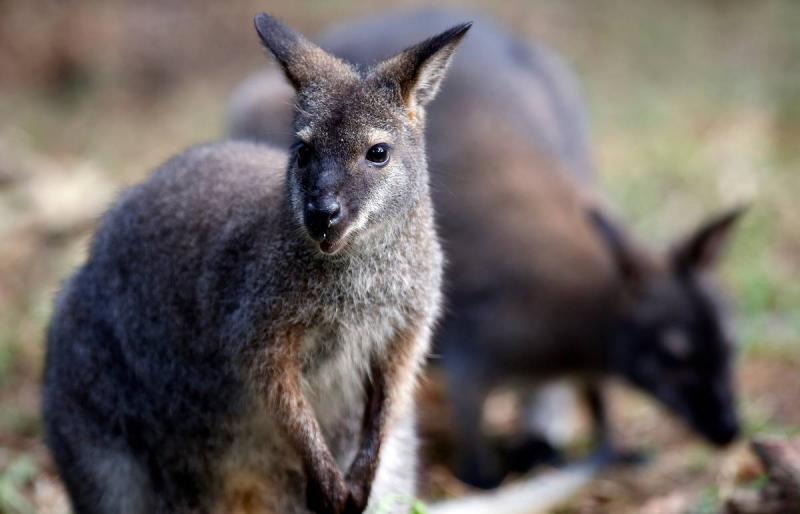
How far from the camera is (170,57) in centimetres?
1130

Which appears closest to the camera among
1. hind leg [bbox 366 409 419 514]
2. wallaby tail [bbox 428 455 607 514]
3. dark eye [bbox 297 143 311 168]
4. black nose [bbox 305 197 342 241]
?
black nose [bbox 305 197 342 241]

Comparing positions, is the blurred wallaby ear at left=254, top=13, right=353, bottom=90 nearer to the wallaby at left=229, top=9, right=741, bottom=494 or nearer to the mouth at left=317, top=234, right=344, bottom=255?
the mouth at left=317, top=234, right=344, bottom=255

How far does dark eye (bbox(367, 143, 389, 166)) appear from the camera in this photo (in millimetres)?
3471

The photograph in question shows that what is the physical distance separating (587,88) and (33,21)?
519 cm

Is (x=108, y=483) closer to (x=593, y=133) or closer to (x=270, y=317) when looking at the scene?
(x=270, y=317)

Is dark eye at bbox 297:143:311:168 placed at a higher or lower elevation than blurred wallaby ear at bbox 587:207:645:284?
higher

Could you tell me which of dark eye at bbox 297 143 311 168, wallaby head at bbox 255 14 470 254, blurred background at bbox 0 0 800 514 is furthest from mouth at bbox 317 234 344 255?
blurred background at bbox 0 0 800 514

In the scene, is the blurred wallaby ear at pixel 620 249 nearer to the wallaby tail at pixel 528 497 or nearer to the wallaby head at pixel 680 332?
the wallaby head at pixel 680 332

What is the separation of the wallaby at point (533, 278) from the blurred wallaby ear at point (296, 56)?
1.89m

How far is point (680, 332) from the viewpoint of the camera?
19.3ft

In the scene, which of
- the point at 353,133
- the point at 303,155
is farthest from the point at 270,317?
the point at 353,133

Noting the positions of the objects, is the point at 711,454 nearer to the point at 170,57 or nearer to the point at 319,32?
the point at 319,32

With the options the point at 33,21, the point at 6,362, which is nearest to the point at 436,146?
the point at 6,362

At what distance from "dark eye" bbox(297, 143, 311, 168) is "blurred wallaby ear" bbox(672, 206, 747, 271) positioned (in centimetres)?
281
